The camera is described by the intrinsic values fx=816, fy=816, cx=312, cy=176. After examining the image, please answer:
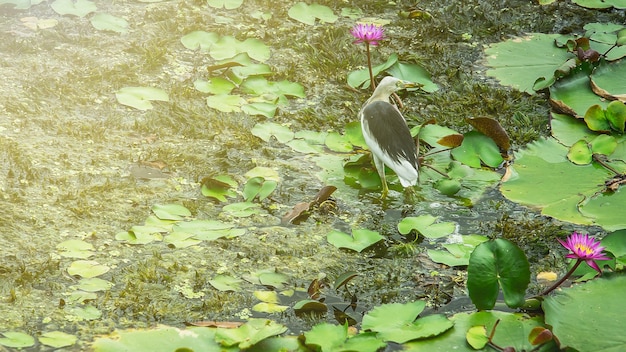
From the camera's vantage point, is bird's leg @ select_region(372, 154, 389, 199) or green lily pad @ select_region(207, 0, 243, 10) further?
green lily pad @ select_region(207, 0, 243, 10)

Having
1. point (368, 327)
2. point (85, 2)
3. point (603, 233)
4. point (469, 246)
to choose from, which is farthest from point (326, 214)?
point (85, 2)

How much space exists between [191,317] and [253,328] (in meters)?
0.27

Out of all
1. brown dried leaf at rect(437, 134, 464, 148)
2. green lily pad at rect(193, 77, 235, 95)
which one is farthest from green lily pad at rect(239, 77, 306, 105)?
brown dried leaf at rect(437, 134, 464, 148)

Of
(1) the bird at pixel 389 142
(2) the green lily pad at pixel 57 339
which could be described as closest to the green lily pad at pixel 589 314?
(1) the bird at pixel 389 142

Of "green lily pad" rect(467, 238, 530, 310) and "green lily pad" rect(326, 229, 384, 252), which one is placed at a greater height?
"green lily pad" rect(467, 238, 530, 310)

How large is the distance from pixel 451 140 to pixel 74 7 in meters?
2.80

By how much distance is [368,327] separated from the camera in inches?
121

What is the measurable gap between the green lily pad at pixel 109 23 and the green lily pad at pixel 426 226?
99.7 inches

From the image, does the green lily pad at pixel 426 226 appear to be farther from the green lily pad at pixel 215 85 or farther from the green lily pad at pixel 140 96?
the green lily pad at pixel 140 96

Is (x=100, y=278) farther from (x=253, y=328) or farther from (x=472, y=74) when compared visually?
(x=472, y=74)

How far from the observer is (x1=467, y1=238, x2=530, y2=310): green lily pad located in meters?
3.07

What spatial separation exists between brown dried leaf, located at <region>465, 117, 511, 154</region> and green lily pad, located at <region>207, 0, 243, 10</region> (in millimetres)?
2145

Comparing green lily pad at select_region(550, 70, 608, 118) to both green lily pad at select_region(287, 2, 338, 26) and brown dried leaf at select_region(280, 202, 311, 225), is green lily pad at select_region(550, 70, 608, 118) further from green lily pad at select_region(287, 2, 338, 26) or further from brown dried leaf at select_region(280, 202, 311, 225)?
brown dried leaf at select_region(280, 202, 311, 225)

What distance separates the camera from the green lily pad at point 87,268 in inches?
132
